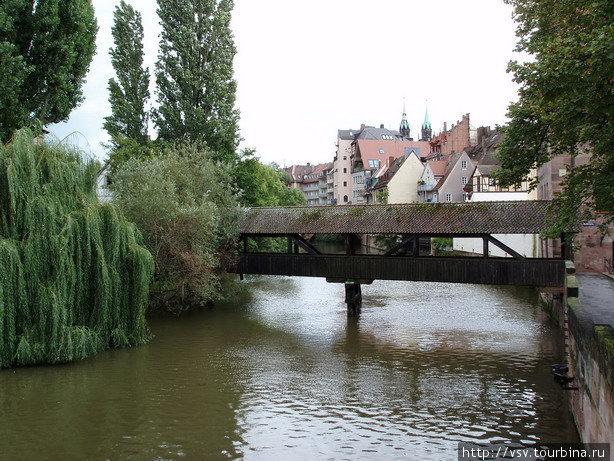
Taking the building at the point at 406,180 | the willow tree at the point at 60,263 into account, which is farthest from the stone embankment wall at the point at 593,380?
the building at the point at 406,180

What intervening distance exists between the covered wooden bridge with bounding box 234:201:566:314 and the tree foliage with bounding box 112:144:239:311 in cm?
114

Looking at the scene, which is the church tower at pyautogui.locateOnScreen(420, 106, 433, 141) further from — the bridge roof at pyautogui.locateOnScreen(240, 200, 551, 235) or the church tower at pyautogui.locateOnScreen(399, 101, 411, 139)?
the bridge roof at pyautogui.locateOnScreen(240, 200, 551, 235)

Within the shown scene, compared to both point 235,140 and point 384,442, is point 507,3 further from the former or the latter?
point 235,140

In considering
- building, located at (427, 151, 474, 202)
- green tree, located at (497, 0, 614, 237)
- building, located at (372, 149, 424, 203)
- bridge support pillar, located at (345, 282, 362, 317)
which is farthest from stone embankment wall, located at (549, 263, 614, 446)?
building, located at (372, 149, 424, 203)

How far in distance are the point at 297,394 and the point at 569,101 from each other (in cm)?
638

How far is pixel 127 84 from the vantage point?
989 inches

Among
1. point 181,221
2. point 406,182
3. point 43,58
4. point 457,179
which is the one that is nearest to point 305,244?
point 181,221

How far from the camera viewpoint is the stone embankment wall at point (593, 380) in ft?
17.2

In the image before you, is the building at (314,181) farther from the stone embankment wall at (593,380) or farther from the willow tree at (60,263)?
the stone embankment wall at (593,380)

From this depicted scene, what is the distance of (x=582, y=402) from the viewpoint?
287 inches

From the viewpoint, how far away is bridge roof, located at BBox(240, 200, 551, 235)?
1480cm

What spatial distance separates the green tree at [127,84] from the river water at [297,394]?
11.7 metres

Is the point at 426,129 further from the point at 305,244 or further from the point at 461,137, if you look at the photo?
the point at 305,244

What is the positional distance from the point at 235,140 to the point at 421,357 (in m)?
15.4
